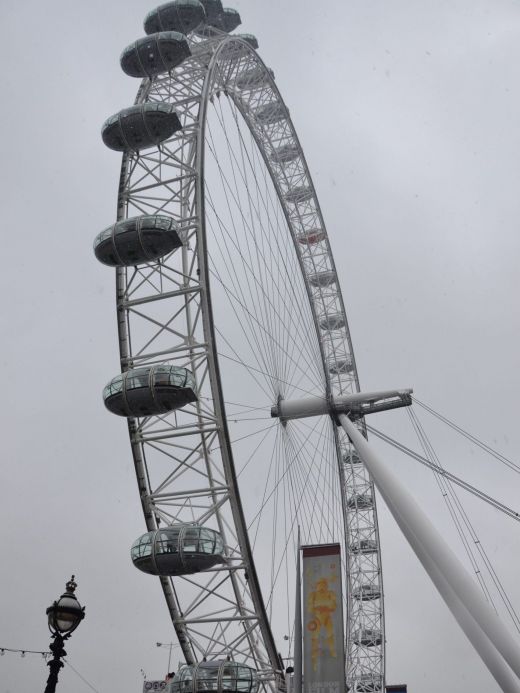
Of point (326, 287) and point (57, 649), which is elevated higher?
point (326, 287)

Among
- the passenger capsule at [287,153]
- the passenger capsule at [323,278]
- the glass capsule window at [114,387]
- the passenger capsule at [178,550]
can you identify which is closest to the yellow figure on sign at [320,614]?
the passenger capsule at [178,550]

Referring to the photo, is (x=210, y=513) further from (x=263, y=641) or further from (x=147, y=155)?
(x=147, y=155)

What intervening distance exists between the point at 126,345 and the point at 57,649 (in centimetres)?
1498

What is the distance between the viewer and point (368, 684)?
35.2 metres

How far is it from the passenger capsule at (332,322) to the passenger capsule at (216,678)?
66.9ft

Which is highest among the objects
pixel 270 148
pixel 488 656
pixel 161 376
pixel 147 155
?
pixel 270 148

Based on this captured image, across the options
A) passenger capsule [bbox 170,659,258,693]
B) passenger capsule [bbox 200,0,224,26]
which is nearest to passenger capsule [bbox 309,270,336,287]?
passenger capsule [bbox 200,0,224,26]

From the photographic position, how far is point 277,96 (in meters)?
31.6

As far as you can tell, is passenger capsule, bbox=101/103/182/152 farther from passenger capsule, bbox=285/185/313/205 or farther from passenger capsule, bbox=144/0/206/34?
passenger capsule, bbox=285/185/313/205

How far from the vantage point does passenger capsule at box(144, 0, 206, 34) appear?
26.4m

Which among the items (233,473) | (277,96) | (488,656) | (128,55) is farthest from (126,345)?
(277,96)

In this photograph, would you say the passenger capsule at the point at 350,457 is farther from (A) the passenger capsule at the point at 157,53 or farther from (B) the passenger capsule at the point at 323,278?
(A) the passenger capsule at the point at 157,53

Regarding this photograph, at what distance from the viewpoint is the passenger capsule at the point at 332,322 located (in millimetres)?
35562

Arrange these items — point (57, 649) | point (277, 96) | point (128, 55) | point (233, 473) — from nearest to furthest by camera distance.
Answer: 1. point (57, 649)
2. point (233, 473)
3. point (128, 55)
4. point (277, 96)
